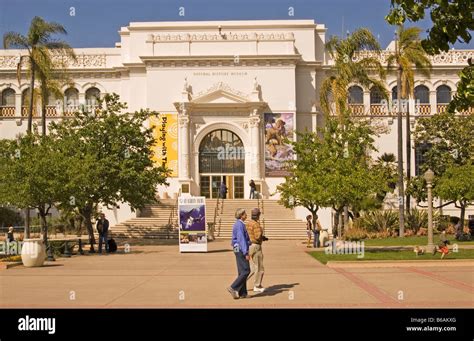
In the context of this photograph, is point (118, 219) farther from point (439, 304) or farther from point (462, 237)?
point (439, 304)

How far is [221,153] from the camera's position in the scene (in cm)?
5169

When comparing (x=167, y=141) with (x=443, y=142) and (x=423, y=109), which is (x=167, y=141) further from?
(x=423, y=109)

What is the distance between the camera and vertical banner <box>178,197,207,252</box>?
92.2 ft

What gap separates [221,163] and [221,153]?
0.72 metres

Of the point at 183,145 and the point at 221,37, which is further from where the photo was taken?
the point at 221,37

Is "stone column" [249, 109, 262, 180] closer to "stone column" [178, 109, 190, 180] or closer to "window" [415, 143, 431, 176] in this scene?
"stone column" [178, 109, 190, 180]

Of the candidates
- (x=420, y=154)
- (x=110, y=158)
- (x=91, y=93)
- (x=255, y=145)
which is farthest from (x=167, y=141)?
(x=110, y=158)

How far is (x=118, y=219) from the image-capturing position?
148 ft

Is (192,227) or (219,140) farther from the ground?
(219,140)

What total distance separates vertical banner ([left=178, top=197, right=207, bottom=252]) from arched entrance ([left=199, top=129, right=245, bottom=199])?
22.6 metres

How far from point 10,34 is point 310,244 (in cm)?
1755

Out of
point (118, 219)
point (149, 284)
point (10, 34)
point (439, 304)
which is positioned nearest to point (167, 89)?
point (118, 219)

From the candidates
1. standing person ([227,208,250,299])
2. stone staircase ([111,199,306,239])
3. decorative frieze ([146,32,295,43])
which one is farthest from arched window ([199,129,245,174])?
standing person ([227,208,250,299])

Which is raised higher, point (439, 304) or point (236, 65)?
point (236, 65)
